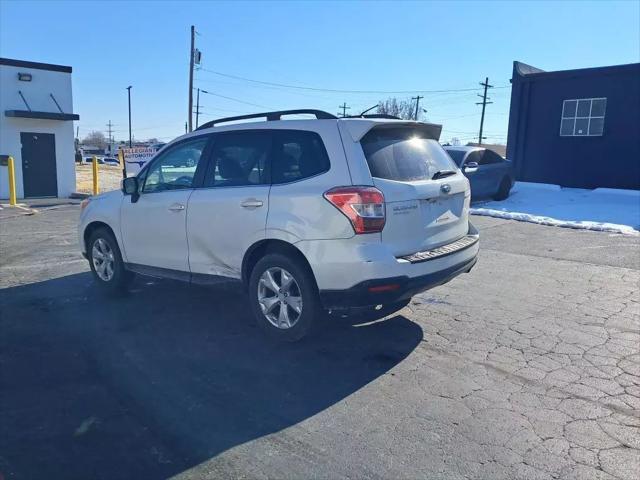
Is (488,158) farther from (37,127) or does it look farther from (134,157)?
(37,127)

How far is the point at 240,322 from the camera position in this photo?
5410mm

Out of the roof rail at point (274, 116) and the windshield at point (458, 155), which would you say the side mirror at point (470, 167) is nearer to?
the windshield at point (458, 155)

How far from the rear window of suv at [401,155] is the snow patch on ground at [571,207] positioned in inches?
312

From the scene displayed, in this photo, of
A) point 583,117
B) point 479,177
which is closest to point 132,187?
point 479,177

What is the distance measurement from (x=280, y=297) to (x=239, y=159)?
142cm

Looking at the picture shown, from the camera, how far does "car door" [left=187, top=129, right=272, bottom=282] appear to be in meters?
4.78

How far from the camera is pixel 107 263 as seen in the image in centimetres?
648

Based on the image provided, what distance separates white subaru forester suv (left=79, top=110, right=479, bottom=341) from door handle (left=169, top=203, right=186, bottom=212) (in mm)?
11

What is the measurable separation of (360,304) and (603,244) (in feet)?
24.1

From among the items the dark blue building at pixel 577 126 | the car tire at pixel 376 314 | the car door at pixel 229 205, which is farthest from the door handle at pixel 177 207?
the dark blue building at pixel 577 126

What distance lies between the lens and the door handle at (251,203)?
4702 millimetres

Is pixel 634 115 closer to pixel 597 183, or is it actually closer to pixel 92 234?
pixel 597 183

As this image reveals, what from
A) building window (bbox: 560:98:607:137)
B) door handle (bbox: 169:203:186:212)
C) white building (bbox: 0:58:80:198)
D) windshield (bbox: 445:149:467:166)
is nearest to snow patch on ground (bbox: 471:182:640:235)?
windshield (bbox: 445:149:467:166)

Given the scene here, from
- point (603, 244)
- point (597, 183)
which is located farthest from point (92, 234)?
point (597, 183)
